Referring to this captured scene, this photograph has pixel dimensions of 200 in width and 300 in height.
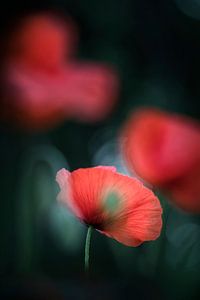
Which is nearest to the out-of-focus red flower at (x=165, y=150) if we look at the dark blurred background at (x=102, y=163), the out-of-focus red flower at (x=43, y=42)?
the dark blurred background at (x=102, y=163)

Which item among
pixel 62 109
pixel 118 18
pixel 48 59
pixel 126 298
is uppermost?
pixel 118 18

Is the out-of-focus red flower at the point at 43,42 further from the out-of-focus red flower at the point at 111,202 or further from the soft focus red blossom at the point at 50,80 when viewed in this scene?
the out-of-focus red flower at the point at 111,202

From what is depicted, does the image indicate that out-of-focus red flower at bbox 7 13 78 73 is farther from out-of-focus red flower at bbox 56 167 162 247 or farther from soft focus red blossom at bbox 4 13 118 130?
out-of-focus red flower at bbox 56 167 162 247

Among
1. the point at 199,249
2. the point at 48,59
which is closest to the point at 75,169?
the point at 48,59

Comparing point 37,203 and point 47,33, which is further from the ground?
point 47,33

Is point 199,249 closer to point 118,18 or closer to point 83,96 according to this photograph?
point 83,96
